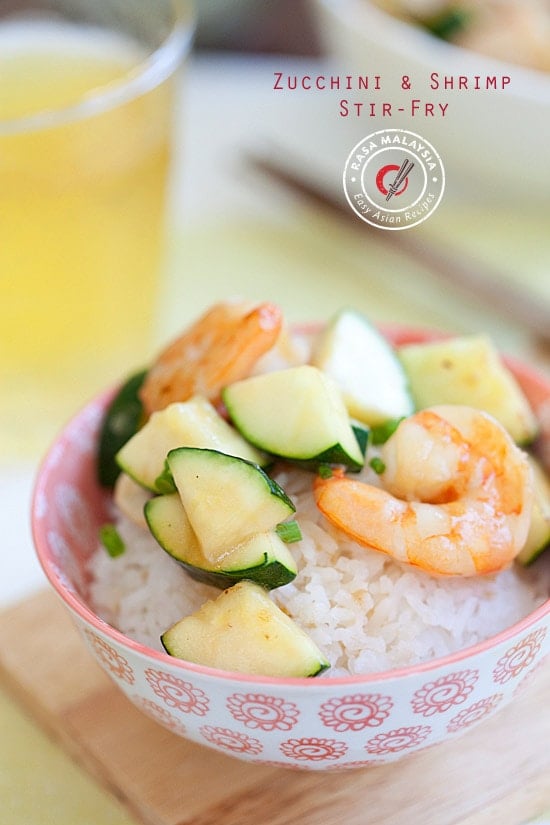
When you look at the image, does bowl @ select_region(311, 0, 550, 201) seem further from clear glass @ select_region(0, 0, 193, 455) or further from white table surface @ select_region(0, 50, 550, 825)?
clear glass @ select_region(0, 0, 193, 455)

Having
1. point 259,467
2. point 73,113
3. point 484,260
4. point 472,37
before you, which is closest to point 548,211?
point 484,260

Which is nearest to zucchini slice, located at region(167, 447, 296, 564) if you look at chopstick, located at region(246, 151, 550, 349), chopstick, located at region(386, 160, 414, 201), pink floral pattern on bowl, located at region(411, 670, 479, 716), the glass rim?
pink floral pattern on bowl, located at region(411, 670, 479, 716)

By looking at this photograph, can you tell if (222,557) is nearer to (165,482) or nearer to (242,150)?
(165,482)

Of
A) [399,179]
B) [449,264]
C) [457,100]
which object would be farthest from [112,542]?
[457,100]

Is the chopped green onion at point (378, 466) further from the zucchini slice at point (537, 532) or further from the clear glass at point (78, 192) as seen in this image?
the clear glass at point (78, 192)

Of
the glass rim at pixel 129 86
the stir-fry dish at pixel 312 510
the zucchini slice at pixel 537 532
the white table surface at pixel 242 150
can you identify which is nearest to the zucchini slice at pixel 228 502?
the stir-fry dish at pixel 312 510

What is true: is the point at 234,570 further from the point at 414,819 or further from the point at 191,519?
the point at 414,819
